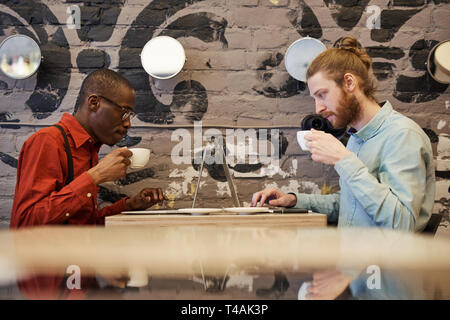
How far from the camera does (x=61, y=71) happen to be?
2.49 m

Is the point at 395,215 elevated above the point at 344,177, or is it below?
below

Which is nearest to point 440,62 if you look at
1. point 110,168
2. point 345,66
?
point 345,66

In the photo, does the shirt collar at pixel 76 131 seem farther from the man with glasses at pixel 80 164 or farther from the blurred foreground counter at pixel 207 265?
the blurred foreground counter at pixel 207 265

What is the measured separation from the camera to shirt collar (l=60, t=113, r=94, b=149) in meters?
2.04

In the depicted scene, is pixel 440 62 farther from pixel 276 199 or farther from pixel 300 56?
pixel 276 199

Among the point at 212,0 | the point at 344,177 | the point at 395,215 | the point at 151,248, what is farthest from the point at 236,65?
the point at 151,248

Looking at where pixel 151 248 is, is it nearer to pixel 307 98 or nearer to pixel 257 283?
pixel 257 283

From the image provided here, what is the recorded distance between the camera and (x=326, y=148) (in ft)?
5.61

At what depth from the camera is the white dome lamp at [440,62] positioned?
2.45m

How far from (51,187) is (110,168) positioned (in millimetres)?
230

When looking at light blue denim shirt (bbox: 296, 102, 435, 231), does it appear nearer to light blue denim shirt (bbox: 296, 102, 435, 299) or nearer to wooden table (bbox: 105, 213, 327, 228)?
light blue denim shirt (bbox: 296, 102, 435, 299)

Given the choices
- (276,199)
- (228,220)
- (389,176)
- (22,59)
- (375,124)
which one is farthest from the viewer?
(22,59)

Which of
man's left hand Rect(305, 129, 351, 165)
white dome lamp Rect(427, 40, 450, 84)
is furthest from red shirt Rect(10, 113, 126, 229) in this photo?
white dome lamp Rect(427, 40, 450, 84)
